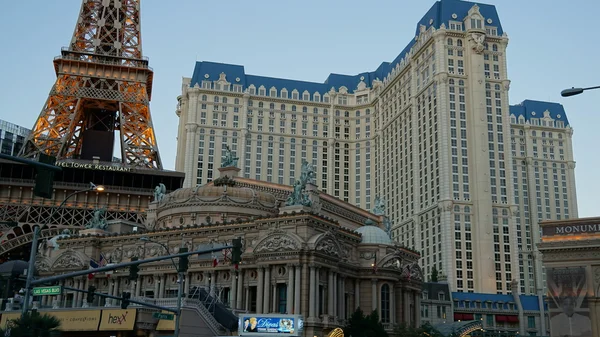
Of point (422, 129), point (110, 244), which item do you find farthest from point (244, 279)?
point (422, 129)

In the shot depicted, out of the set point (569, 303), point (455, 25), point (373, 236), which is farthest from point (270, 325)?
point (455, 25)

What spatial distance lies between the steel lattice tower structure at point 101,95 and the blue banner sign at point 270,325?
68199 mm

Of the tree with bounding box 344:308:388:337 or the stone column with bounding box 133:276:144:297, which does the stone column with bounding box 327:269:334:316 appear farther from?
the stone column with bounding box 133:276:144:297

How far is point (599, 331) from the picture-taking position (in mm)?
87375

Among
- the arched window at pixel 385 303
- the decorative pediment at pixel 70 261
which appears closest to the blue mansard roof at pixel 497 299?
the arched window at pixel 385 303

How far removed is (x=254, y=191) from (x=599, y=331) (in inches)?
1960

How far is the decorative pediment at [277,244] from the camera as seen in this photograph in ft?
214

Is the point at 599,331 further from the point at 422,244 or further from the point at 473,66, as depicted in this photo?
the point at 473,66

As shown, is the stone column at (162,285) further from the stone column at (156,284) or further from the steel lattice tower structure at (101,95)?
the steel lattice tower structure at (101,95)

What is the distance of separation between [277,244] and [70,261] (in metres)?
31.9

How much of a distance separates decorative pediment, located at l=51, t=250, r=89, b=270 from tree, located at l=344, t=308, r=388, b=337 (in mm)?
35618

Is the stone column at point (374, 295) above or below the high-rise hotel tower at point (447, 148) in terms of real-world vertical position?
below

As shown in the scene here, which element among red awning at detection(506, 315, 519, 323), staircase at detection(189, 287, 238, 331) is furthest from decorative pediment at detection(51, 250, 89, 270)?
red awning at detection(506, 315, 519, 323)

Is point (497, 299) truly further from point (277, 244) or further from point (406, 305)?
point (277, 244)
